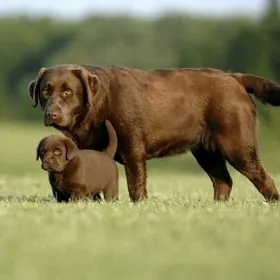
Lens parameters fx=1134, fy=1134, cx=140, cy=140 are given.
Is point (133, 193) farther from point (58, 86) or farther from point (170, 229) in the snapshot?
point (170, 229)

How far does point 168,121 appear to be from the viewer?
12.3 m

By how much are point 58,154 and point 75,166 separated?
24 centimetres

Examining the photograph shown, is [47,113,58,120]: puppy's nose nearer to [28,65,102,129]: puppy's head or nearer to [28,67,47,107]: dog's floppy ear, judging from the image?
[28,65,102,129]: puppy's head

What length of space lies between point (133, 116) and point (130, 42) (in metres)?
92.2

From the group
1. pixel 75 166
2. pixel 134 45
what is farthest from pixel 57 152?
pixel 134 45

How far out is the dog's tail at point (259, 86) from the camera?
12664 mm

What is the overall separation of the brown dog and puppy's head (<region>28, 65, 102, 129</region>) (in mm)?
10

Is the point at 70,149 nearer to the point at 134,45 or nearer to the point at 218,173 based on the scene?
the point at 218,173

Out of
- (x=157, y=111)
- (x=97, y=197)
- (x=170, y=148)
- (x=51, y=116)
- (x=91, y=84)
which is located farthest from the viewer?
(x=170, y=148)

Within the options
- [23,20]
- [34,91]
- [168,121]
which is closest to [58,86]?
[34,91]

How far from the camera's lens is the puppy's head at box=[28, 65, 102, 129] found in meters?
11.7

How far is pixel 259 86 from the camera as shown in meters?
12.7

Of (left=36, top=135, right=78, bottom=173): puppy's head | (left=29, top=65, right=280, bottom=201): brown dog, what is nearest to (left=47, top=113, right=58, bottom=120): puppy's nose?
(left=29, top=65, right=280, bottom=201): brown dog

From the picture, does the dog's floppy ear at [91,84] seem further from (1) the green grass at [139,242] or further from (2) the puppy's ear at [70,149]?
(1) the green grass at [139,242]
